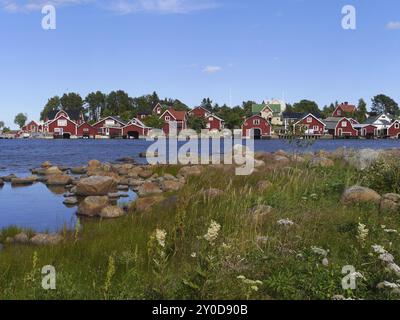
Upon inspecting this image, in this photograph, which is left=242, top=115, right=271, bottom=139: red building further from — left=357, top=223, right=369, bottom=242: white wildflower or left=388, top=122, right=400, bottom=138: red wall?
left=357, top=223, right=369, bottom=242: white wildflower

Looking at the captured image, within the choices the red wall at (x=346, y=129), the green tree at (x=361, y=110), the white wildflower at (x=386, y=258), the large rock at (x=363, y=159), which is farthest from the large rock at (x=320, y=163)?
the green tree at (x=361, y=110)

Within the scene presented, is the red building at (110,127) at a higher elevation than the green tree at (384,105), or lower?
lower

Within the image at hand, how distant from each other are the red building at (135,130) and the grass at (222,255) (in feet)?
297

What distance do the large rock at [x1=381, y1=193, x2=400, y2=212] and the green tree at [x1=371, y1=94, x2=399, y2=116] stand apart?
156 meters

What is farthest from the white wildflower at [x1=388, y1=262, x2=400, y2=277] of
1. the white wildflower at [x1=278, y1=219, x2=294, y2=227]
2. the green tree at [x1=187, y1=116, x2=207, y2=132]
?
the green tree at [x1=187, y1=116, x2=207, y2=132]

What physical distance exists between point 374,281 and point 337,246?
135 cm

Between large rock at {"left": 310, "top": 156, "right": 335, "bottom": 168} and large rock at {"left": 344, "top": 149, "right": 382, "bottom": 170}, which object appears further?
large rock at {"left": 310, "top": 156, "right": 335, "bottom": 168}

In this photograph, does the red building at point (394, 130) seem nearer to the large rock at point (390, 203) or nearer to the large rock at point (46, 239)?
the large rock at point (390, 203)

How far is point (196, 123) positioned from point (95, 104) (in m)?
44.9

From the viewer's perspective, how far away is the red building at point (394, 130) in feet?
334

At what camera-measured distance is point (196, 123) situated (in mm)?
93500

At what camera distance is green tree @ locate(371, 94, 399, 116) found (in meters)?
154

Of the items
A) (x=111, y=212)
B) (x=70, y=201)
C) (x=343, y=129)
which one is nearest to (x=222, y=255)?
(x=111, y=212)
